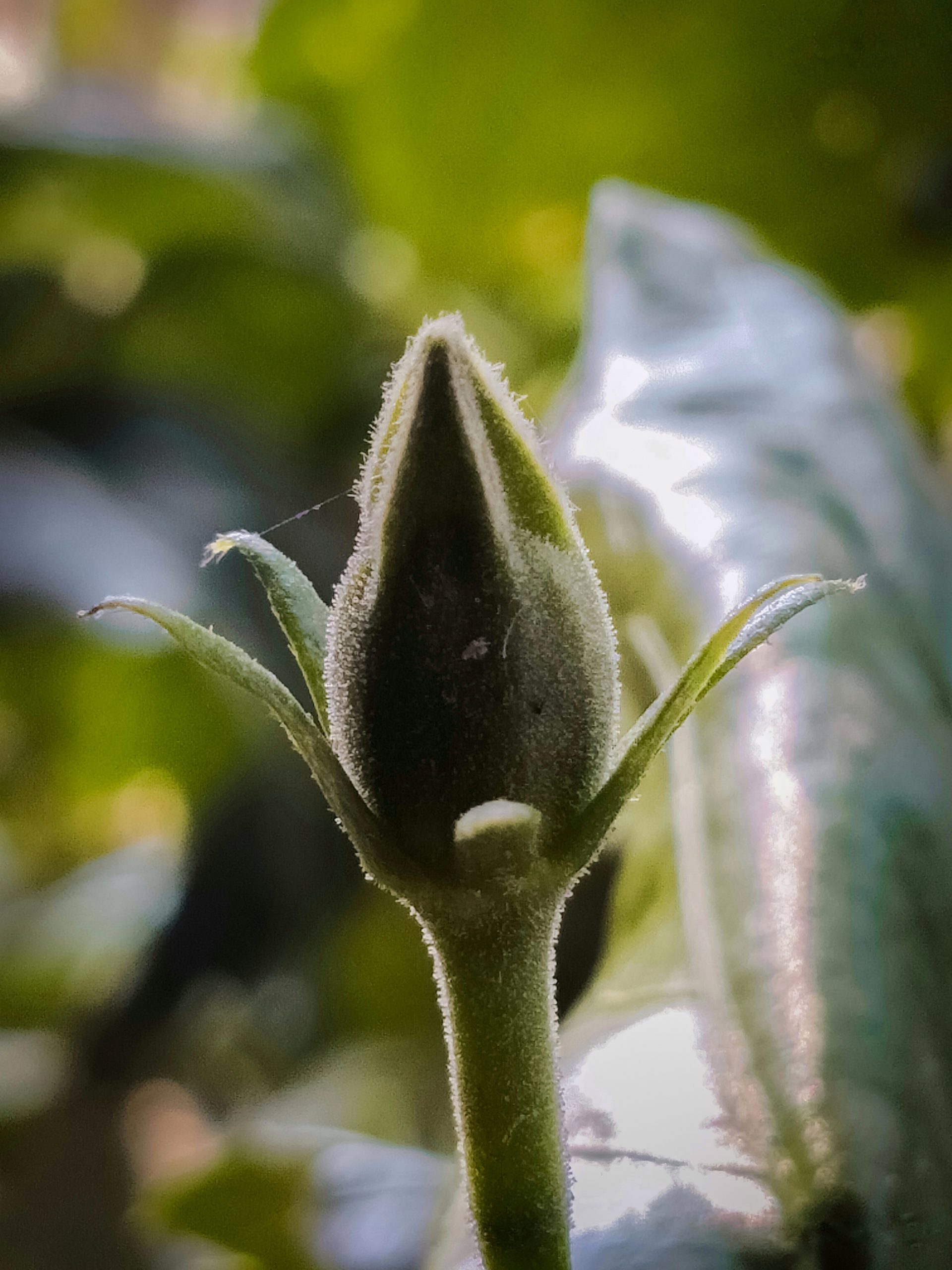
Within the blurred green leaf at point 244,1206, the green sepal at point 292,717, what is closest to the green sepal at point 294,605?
the green sepal at point 292,717

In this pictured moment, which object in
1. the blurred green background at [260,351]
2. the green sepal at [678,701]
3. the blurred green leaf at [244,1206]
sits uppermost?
the blurred green background at [260,351]

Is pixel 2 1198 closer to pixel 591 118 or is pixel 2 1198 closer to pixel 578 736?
pixel 578 736

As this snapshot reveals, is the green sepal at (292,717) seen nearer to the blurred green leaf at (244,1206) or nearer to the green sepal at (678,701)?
the green sepal at (678,701)

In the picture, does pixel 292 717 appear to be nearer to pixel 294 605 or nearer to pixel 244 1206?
pixel 294 605

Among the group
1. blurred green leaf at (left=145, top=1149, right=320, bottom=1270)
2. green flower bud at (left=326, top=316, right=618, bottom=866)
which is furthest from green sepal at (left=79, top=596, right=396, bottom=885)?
blurred green leaf at (left=145, top=1149, right=320, bottom=1270)

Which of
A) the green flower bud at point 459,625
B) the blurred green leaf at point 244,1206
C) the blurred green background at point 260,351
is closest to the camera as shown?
the green flower bud at point 459,625

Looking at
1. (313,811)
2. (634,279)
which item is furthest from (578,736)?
(313,811)

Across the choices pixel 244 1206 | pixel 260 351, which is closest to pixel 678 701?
pixel 244 1206
